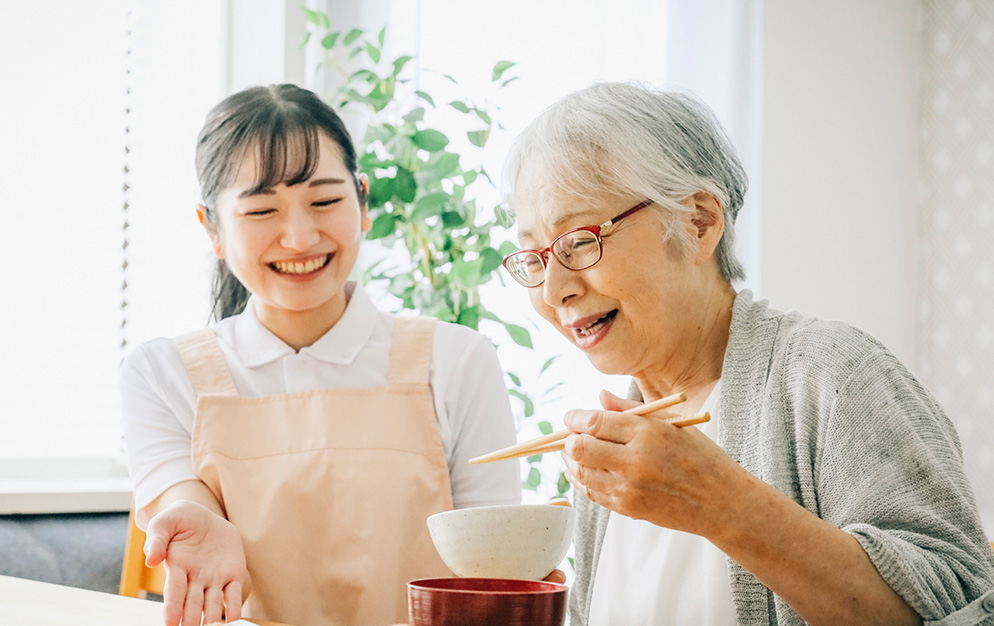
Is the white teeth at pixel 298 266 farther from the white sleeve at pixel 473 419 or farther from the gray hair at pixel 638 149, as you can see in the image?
the gray hair at pixel 638 149

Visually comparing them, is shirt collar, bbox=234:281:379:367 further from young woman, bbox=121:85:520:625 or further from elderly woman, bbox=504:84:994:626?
elderly woman, bbox=504:84:994:626

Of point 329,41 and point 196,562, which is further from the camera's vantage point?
point 329,41

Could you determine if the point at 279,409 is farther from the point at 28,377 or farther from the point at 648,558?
the point at 28,377

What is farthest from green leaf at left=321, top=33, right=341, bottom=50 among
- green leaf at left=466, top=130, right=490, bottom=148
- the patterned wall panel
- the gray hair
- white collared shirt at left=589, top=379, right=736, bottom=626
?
the patterned wall panel

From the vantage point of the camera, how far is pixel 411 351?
1580mm

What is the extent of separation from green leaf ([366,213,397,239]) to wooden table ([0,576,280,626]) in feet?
4.01

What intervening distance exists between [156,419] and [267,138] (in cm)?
52

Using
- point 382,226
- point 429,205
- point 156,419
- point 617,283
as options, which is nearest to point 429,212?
point 429,205

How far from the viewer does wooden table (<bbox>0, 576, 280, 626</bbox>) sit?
3.32 ft

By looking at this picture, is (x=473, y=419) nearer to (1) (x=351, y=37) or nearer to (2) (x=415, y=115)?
(2) (x=415, y=115)

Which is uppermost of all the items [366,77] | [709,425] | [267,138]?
[366,77]

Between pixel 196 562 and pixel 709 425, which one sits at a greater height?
pixel 709 425

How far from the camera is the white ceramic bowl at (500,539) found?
33.2 inches

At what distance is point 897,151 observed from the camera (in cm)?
337
